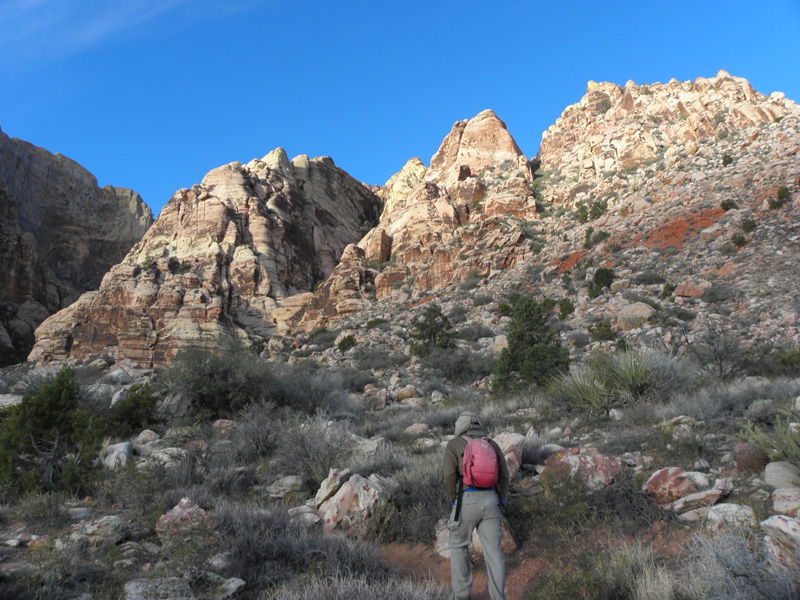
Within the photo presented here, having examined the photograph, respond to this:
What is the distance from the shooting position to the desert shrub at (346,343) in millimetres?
24266

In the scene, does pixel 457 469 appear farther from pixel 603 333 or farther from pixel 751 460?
pixel 603 333

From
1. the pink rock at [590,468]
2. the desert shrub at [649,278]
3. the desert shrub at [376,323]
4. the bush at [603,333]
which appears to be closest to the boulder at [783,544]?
the pink rock at [590,468]

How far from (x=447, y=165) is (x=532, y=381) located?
141 ft

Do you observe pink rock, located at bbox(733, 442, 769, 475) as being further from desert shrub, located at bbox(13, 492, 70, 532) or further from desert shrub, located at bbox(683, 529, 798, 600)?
desert shrub, located at bbox(13, 492, 70, 532)

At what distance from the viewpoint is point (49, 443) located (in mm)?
6477

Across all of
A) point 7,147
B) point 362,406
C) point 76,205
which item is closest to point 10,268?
point 76,205

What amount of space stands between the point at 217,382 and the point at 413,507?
24.2 feet

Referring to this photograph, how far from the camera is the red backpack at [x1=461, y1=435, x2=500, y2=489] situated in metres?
3.52

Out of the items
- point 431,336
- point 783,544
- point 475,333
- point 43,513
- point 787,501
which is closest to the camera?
point 783,544

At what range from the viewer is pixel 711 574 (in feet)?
8.45

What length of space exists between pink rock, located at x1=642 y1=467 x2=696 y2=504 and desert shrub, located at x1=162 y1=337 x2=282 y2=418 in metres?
8.01

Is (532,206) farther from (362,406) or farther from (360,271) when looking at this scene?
(362,406)

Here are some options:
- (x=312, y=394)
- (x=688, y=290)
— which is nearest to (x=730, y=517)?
(x=312, y=394)

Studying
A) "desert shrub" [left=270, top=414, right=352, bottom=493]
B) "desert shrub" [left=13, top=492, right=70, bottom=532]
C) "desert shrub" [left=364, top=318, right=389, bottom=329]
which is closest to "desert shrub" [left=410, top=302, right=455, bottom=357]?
"desert shrub" [left=364, top=318, right=389, bottom=329]
